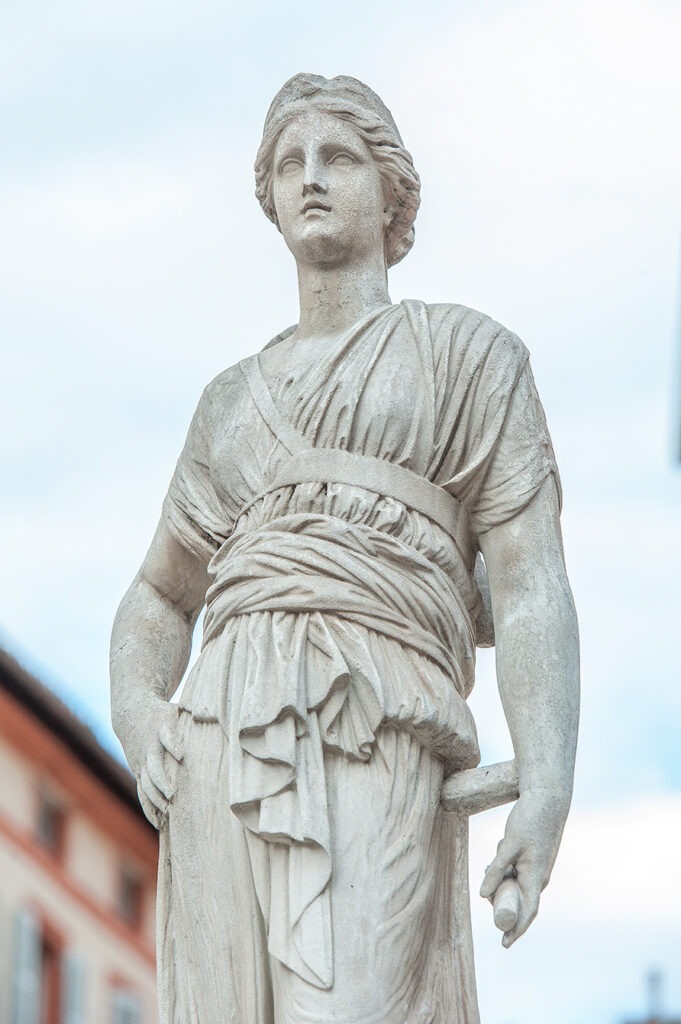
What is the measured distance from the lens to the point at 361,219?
435 inches

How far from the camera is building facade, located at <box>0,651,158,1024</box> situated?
38031 millimetres

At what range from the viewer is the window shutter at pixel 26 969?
38.4 m

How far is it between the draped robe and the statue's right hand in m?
0.06

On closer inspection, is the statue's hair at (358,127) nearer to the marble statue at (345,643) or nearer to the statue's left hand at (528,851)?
the marble statue at (345,643)

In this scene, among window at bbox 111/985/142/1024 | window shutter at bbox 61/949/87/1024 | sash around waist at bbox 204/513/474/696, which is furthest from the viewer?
window at bbox 111/985/142/1024

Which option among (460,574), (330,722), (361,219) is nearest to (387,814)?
(330,722)

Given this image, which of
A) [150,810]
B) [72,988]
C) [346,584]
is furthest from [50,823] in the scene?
[346,584]

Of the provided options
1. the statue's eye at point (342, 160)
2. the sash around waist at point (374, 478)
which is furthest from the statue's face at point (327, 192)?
the sash around waist at point (374, 478)

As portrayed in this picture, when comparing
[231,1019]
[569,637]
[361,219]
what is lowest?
[231,1019]

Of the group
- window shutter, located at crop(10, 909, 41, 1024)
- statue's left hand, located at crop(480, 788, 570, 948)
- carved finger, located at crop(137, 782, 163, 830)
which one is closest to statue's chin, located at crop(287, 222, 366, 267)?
carved finger, located at crop(137, 782, 163, 830)

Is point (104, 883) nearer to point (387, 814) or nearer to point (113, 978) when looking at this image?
point (113, 978)

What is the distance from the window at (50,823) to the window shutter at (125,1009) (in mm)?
2232

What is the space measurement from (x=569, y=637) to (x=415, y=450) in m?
0.89

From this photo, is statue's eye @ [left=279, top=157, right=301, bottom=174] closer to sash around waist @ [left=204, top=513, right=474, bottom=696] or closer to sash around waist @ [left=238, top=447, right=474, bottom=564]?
sash around waist @ [left=238, top=447, right=474, bottom=564]
